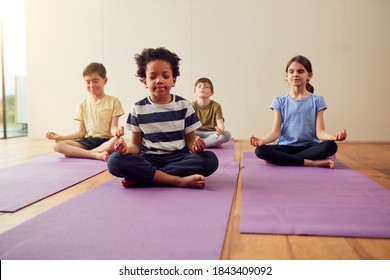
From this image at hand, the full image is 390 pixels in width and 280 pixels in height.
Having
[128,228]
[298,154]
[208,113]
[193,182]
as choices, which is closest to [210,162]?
[193,182]

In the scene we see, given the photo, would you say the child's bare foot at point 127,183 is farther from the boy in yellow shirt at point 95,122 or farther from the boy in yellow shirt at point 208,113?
the boy in yellow shirt at point 208,113

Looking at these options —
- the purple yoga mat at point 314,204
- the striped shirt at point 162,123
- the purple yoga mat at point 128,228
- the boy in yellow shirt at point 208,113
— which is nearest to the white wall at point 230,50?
the boy in yellow shirt at point 208,113

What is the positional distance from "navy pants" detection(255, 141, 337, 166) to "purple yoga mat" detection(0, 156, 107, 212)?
3.38 feet

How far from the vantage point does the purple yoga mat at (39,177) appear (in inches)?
62.9

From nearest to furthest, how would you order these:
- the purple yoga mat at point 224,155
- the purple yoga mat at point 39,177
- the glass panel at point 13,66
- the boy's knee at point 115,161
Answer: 1. the purple yoga mat at point 39,177
2. the boy's knee at point 115,161
3. the purple yoga mat at point 224,155
4. the glass panel at point 13,66

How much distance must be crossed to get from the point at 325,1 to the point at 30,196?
384 centimetres

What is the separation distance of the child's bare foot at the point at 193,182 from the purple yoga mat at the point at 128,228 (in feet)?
0.17

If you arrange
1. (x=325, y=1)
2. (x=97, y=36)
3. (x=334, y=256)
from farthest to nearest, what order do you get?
(x=97, y=36)
(x=325, y=1)
(x=334, y=256)

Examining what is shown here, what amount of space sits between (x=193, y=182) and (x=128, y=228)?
0.59m

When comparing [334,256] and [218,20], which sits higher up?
[218,20]

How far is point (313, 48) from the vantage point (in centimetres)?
432

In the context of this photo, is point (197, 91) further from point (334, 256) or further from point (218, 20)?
point (334, 256)

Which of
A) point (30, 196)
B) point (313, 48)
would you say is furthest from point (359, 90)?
point (30, 196)

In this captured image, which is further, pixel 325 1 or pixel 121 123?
pixel 121 123
